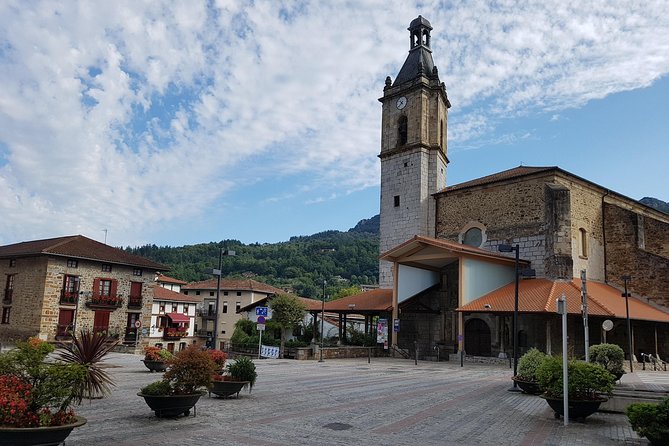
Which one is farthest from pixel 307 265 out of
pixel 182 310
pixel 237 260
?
pixel 182 310

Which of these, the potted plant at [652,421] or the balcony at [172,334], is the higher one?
the potted plant at [652,421]

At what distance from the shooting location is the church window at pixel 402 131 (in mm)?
40281

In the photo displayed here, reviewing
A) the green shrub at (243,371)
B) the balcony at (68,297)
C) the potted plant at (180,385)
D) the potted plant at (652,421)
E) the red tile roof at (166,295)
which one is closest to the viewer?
the potted plant at (652,421)

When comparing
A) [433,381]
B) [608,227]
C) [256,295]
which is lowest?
[433,381]

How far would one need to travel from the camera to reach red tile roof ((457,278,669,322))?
86.1ft

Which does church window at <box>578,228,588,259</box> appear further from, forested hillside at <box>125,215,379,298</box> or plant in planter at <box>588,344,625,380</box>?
forested hillside at <box>125,215,379,298</box>

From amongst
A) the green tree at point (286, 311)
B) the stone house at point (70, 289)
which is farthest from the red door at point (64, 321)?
the green tree at point (286, 311)

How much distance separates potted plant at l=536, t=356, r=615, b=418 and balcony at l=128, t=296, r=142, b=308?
35586 millimetres

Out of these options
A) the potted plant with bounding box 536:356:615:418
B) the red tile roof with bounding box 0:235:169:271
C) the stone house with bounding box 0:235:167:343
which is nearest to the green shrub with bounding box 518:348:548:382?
the potted plant with bounding box 536:356:615:418

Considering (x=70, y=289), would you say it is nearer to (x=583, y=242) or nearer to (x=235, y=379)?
(x=235, y=379)

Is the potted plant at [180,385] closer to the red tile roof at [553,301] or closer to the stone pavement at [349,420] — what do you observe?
the stone pavement at [349,420]

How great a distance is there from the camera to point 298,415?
430 inches

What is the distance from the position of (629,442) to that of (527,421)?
218cm

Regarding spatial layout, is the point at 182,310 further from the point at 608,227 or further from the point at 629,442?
the point at 629,442
